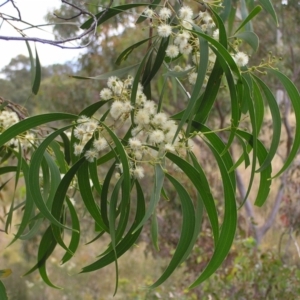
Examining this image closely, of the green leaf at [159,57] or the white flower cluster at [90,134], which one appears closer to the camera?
the white flower cluster at [90,134]

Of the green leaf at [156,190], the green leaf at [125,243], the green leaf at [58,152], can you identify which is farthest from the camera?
the green leaf at [58,152]

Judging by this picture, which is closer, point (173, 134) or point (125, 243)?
point (173, 134)

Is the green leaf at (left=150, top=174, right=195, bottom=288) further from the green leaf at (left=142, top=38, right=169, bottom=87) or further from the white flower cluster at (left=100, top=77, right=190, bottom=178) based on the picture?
the green leaf at (left=142, top=38, right=169, bottom=87)

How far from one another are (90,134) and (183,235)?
0.16 metres

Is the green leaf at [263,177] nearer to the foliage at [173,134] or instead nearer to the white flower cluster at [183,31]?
the foliage at [173,134]

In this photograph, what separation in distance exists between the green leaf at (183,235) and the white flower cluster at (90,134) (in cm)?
9

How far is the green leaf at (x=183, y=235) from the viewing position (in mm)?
668

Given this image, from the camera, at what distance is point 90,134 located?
0.65 m

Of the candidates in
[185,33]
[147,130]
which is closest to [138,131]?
[147,130]

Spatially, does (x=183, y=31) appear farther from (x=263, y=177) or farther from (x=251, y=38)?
(x=263, y=177)

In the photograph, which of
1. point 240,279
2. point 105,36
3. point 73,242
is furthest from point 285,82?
point 105,36

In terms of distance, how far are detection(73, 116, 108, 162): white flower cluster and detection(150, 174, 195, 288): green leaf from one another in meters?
0.09

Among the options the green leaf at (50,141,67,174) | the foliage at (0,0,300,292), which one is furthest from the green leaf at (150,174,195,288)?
the green leaf at (50,141,67,174)

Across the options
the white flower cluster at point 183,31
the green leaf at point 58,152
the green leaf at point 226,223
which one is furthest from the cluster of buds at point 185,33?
the green leaf at point 58,152
